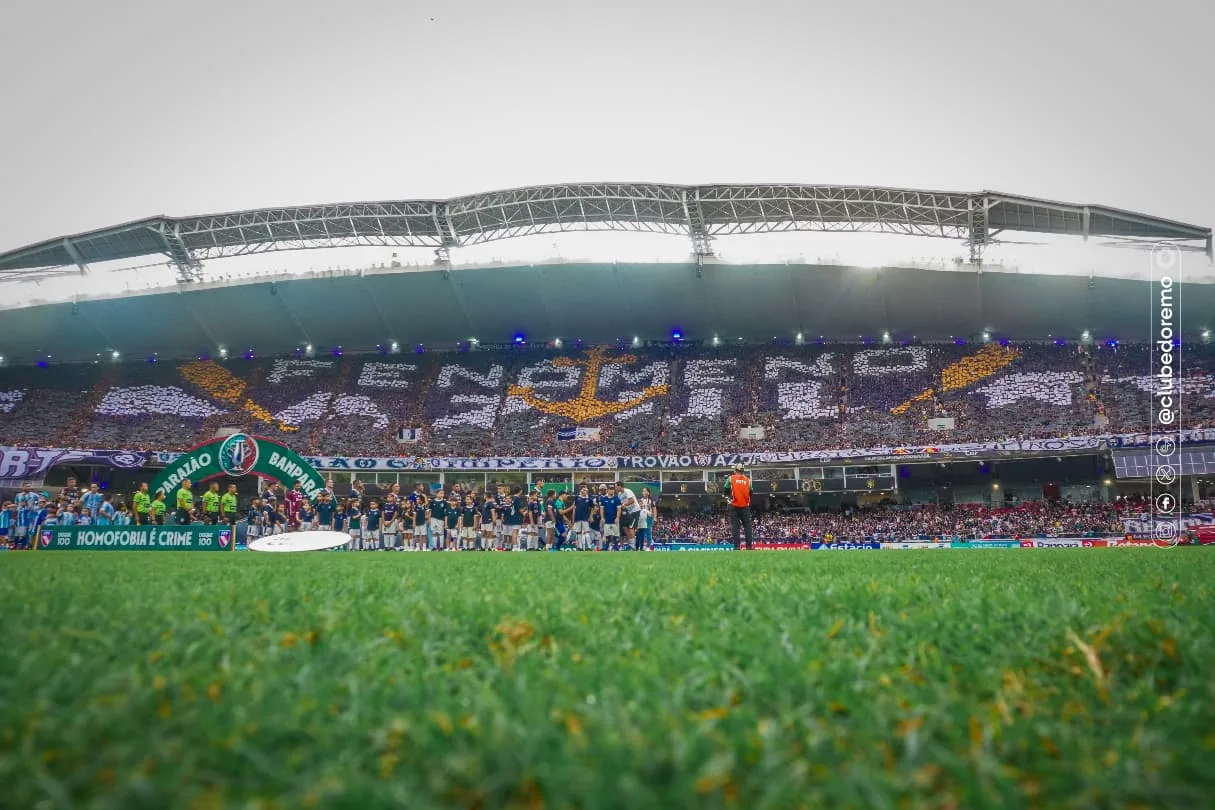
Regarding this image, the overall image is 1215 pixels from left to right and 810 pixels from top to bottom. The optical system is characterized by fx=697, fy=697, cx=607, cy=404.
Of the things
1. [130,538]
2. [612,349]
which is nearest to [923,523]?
[612,349]

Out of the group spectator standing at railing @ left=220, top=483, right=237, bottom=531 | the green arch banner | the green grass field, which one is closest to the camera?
the green grass field

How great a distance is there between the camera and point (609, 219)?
1502 inches

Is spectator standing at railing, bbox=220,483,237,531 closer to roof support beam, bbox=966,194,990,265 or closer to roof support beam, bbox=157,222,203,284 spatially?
roof support beam, bbox=157,222,203,284

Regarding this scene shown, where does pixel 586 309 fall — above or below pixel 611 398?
above

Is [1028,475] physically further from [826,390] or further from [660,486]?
[660,486]

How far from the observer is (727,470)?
35406 millimetres

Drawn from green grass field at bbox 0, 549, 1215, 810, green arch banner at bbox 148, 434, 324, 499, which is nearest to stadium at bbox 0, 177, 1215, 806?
green arch banner at bbox 148, 434, 324, 499

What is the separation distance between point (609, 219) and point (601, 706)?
38.1 metres

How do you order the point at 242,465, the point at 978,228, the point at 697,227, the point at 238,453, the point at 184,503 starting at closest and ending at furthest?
the point at 242,465
the point at 238,453
the point at 184,503
the point at 978,228
the point at 697,227

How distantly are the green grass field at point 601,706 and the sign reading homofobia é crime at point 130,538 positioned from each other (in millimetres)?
16302

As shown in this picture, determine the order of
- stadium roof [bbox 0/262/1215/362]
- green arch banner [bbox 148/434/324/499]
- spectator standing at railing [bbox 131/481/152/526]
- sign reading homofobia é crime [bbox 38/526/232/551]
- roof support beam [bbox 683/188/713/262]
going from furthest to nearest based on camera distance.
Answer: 1. stadium roof [bbox 0/262/1215/362]
2. roof support beam [bbox 683/188/713/262]
3. spectator standing at railing [bbox 131/481/152/526]
4. sign reading homofobia é crime [bbox 38/526/232/551]
5. green arch banner [bbox 148/434/324/499]

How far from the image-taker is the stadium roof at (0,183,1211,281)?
34.6 m

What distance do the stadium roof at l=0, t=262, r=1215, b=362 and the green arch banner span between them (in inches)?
1026

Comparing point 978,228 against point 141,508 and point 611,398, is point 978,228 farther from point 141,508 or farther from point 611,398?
point 141,508
